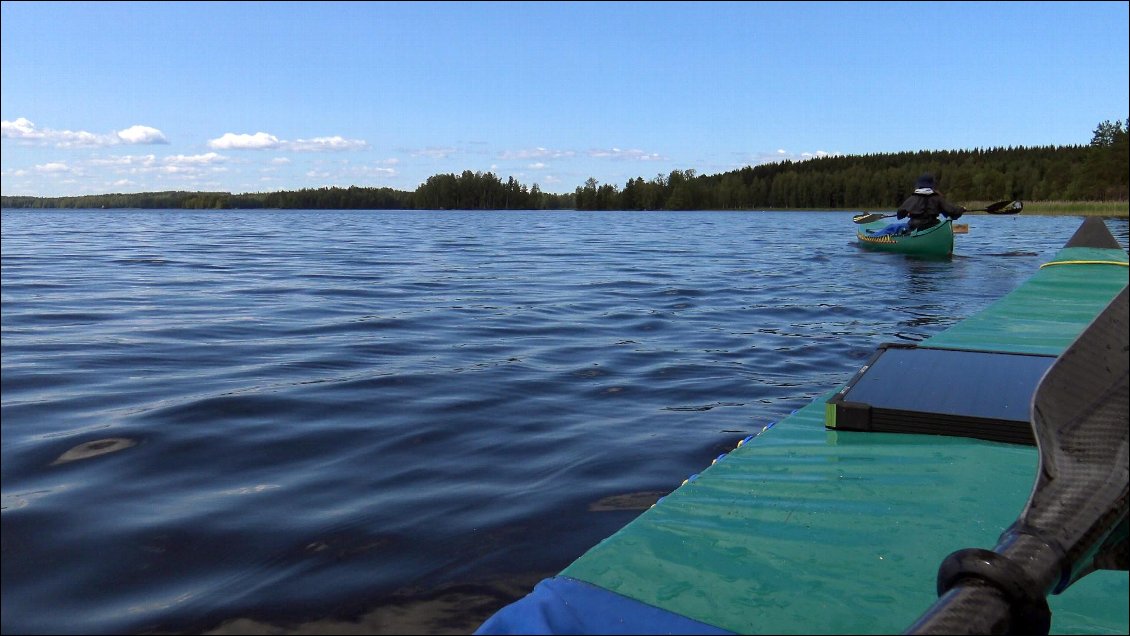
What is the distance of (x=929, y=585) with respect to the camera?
1.95 metres

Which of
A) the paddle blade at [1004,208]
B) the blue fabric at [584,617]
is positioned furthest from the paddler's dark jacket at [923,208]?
the blue fabric at [584,617]

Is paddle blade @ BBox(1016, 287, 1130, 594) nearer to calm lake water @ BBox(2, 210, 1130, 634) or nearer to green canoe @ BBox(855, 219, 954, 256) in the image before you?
calm lake water @ BBox(2, 210, 1130, 634)

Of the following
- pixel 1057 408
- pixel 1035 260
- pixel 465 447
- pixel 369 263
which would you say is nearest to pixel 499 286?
pixel 369 263

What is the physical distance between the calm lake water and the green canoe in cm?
717

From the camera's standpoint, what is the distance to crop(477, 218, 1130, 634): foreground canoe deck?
178cm

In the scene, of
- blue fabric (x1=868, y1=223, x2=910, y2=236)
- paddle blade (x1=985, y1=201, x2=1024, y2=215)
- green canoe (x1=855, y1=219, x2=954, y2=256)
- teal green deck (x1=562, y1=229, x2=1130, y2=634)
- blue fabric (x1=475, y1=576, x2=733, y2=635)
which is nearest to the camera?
blue fabric (x1=475, y1=576, x2=733, y2=635)

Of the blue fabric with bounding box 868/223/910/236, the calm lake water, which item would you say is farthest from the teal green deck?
the blue fabric with bounding box 868/223/910/236

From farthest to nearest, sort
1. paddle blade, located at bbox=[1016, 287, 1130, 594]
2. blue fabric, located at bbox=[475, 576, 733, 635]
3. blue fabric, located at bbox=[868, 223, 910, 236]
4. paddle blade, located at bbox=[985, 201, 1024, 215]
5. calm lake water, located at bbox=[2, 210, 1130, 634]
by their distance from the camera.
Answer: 1. blue fabric, located at bbox=[868, 223, 910, 236]
2. paddle blade, located at bbox=[985, 201, 1024, 215]
3. calm lake water, located at bbox=[2, 210, 1130, 634]
4. blue fabric, located at bbox=[475, 576, 733, 635]
5. paddle blade, located at bbox=[1016, 287, 1130, 594]

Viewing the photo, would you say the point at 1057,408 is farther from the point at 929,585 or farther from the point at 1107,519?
the point at 929,585

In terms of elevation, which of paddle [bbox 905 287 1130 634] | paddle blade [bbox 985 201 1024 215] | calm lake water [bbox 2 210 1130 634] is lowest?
calm lake water [bbox 2 210 1130 634]

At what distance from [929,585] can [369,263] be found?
46.3 ft

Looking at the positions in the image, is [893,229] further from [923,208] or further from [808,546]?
[808,546]

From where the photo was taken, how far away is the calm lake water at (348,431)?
8.50ft

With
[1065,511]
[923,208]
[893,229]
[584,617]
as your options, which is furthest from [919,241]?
[1065,511]
